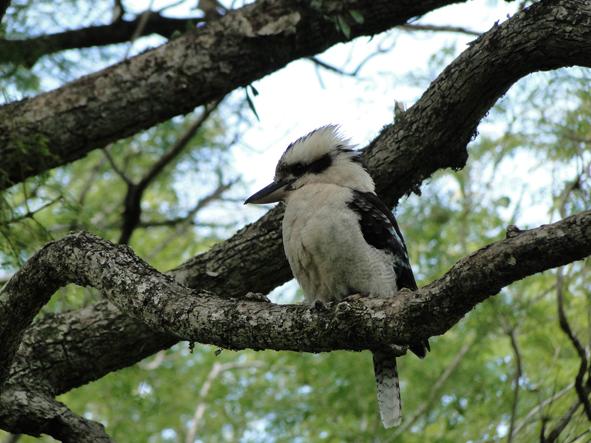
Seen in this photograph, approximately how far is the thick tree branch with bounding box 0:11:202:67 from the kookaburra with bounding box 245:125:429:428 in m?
2.19

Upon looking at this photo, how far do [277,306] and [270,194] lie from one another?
1.79m

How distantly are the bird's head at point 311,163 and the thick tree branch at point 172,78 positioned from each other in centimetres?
68

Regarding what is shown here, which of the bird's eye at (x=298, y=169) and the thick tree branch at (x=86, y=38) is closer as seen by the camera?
the bird's eye at (x=298, y=169)

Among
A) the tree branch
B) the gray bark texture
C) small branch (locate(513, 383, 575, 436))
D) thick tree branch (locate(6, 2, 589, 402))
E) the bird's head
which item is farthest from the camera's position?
small branch (locate(513, 383, 575, 436))

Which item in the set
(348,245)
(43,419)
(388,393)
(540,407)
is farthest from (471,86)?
(43,419)

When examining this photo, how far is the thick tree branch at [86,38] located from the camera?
20.0 feet

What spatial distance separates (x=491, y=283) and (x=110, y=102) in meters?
3.34

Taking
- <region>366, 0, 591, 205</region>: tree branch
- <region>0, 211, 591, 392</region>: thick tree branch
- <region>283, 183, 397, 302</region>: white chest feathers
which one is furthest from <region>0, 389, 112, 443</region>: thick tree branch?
<region>366, 0, 591, 205</region>: tree branch

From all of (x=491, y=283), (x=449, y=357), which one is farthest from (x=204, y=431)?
(x=491, y=283)

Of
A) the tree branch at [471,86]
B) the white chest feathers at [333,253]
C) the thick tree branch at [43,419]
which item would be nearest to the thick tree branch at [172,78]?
the tree branch at [471,86]

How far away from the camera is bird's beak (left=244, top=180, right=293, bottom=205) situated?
4.88 m

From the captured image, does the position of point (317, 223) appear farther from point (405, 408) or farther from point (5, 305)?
point (405, 408)

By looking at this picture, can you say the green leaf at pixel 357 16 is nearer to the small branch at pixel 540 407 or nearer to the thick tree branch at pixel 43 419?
the small branch at pixel 540 407

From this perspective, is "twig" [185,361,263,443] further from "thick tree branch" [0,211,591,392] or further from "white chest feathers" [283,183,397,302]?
"thick tree branch" [0,211,591,392]
